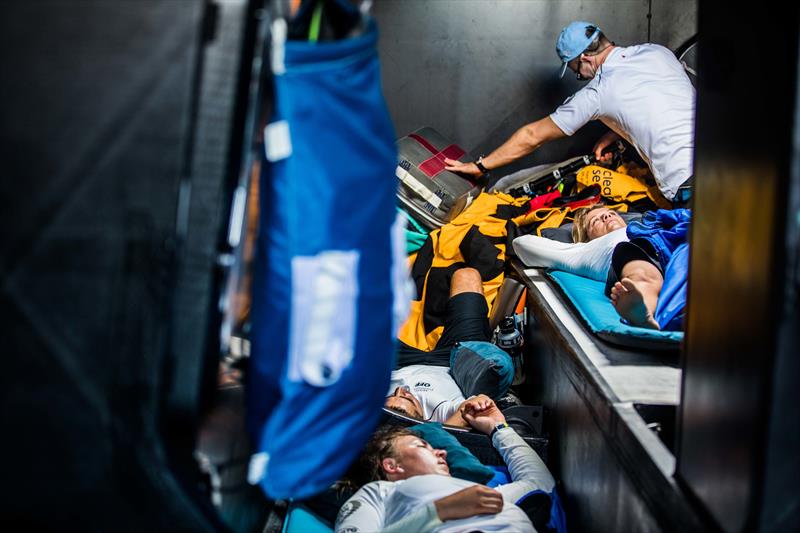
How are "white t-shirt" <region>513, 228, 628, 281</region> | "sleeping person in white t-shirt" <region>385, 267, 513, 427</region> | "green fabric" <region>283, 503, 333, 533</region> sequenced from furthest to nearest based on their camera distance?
"white t-shirt" <region>513, 228, 628, 281</region> → "sleeping person in white t-shirt" <region>385, 267, 513, 427</region> → "green fabric" <region>283, 503, 333, 533</region>

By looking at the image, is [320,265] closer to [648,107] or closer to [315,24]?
[315,24]

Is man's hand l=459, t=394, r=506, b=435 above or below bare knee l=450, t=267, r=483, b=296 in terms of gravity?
below


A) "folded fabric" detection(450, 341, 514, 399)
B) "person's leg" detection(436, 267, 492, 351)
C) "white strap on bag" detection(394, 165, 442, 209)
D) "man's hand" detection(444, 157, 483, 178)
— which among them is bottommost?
"folded fabric" detection(450, 341, 514, 399)

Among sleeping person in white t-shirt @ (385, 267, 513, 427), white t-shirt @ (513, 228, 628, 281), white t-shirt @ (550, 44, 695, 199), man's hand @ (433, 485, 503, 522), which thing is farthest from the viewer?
white t-shirt @ (550, 44, 695, 199)

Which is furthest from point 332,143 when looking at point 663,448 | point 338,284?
point 663,448

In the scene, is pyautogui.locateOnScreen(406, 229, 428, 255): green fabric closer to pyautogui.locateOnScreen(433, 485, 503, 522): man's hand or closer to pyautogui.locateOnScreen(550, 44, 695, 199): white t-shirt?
pyautogui.locateOnScreen(550, 44, 695, 199): white t-shirt

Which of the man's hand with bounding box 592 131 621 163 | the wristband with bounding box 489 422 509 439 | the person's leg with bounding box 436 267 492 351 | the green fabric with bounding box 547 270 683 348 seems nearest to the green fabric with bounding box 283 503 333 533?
the wristband with bounding box 489 422 509 439

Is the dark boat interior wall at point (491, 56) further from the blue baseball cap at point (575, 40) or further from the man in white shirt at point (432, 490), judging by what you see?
the man in white shirt at point (432, 490)

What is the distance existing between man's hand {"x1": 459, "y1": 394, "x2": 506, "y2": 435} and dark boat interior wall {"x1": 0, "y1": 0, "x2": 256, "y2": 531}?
6.34 feet

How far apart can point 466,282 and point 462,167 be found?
1281mm

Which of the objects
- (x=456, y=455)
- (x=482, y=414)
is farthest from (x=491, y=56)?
(x=456, y=455)

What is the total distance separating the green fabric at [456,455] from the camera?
2.71 m

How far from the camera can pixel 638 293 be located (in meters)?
2.91

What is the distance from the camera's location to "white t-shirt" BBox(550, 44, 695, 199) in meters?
4.26
